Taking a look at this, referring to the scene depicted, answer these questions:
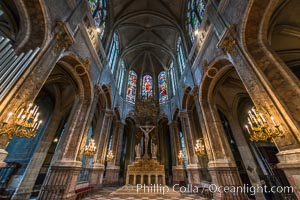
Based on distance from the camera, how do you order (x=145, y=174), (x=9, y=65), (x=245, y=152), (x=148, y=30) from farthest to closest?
(x=148, y=30), (x=245, y=152), (x=145, y=174), (x=9, y=65)

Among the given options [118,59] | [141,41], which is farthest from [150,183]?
[141,41]

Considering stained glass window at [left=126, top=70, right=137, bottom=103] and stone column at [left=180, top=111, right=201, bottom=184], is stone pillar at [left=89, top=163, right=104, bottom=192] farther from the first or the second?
stained glass window at [left=126, top=70, right=137, bottom=103]

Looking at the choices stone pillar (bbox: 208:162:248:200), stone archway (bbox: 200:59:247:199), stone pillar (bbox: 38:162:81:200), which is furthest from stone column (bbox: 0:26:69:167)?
stone archway (bbox: 200:59:247:199)

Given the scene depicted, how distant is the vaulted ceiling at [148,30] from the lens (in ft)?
48.7

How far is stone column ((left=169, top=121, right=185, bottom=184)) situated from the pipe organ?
516 inches

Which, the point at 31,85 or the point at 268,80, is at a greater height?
the point at 268,80

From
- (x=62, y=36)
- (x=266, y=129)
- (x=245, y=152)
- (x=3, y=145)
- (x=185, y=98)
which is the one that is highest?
(x=185, y=98)

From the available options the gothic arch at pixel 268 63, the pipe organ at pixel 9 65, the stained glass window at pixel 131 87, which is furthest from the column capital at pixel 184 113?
the pipe organ at pixel 9 65

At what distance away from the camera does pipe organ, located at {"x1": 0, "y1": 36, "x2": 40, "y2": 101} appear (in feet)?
11.5

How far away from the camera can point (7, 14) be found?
18.2ft

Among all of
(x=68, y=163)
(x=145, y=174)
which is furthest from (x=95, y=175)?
(x=68, y=163)

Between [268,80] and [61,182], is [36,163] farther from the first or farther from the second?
[268,80]

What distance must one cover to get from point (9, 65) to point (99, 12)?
10509 mm

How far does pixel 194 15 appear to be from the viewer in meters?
12.0
